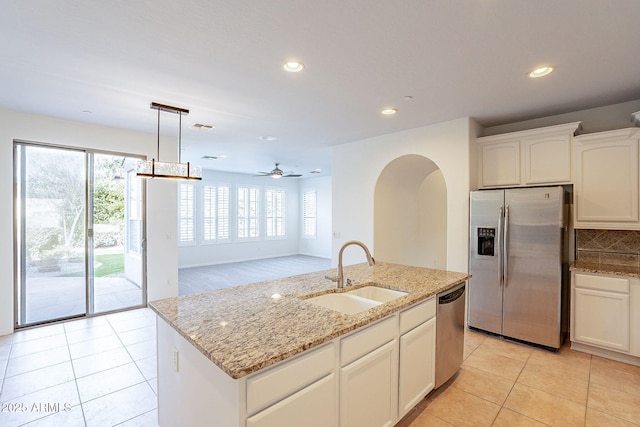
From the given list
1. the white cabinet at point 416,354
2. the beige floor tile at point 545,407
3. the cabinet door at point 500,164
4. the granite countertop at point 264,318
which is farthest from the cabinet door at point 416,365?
the cabinet door at point 500,164

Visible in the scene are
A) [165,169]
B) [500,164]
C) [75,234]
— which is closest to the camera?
[165,169]

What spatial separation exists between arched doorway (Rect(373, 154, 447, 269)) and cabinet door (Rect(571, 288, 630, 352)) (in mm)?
2447

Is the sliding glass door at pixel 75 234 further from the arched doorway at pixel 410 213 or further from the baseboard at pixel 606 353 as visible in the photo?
the baseboard at pixel 606 353

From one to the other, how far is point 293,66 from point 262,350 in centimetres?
211

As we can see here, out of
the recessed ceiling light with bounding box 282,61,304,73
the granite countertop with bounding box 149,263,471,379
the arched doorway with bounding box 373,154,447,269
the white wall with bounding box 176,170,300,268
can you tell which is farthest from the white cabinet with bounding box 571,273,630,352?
the white wall with bounding box 176,170,300,268

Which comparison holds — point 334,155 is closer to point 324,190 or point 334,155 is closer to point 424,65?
point 424,65

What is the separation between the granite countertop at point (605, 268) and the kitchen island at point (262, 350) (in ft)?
6.57

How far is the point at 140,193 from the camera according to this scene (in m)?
4.61

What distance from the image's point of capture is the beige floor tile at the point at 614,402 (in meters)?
2.17

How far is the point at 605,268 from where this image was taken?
3049 mm

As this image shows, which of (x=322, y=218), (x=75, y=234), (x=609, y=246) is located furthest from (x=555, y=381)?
(x=322, y=218)

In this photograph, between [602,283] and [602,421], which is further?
[602,283]

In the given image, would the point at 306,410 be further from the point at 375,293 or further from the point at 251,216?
the point at 251,216

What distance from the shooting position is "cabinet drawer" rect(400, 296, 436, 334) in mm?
1971
